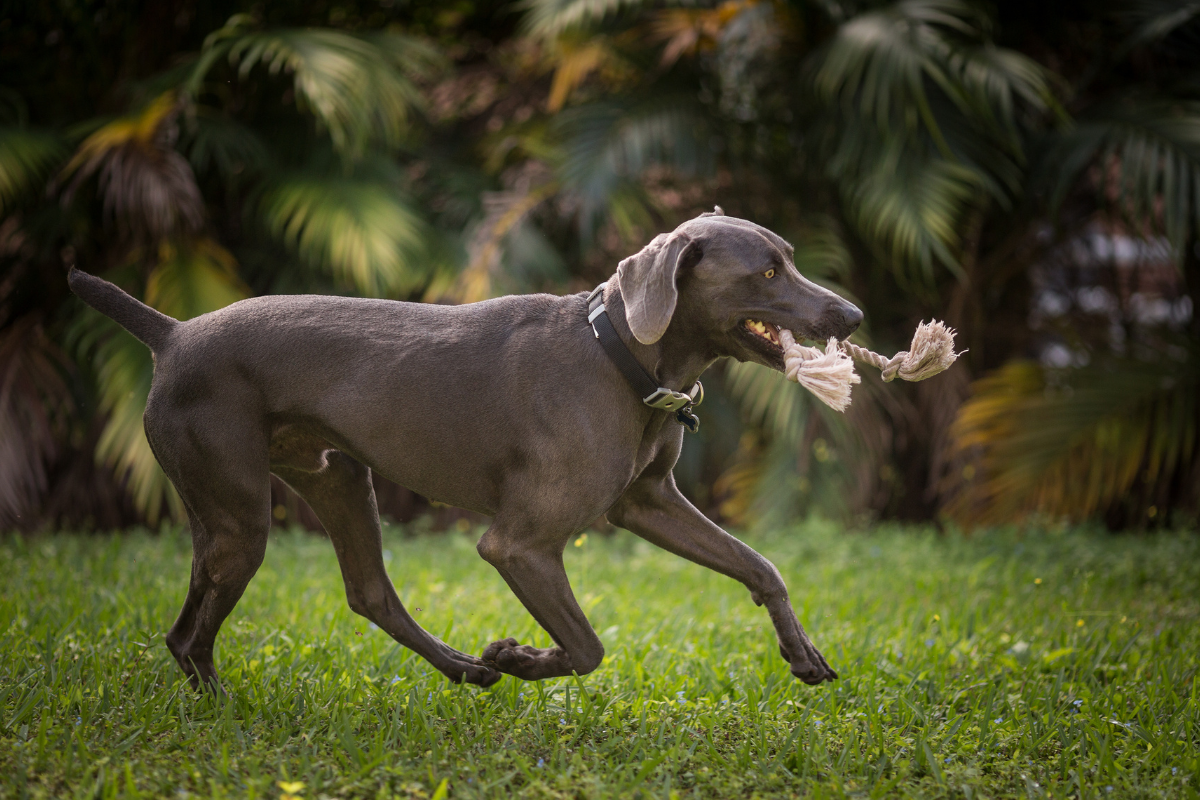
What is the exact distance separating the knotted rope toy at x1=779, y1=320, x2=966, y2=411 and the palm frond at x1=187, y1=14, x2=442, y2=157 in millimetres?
4260

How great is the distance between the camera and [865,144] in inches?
267

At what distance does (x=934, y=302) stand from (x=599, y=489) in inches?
202

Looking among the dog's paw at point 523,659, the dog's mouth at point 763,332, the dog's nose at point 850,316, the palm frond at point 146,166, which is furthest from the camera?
the palm frond at point 146,166

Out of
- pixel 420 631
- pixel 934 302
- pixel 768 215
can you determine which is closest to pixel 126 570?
pixel 420 631

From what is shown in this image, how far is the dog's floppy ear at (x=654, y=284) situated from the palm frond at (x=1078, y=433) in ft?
15.6

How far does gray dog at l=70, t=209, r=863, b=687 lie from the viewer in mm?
2787

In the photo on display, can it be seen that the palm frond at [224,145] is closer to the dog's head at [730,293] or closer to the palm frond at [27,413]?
the palm frond at [27,413]

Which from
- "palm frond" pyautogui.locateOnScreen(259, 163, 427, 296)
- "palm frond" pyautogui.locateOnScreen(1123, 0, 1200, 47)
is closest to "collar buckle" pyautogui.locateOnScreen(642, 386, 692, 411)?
"palm frond" pyautogui.locateOnScreen(259, 163, 427, 296)

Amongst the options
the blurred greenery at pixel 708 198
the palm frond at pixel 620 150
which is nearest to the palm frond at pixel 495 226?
the blurred greenery at pixel 708 198

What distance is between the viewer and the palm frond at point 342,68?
20.0 ft

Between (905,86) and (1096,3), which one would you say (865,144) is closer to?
(905,86)

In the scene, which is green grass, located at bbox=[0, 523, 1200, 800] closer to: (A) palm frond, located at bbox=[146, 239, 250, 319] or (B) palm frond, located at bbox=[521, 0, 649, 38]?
(A) palm frond, located at bbox=[146, 239, 250, 319]

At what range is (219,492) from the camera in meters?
2.93

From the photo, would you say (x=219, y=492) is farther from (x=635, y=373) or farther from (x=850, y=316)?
(x=850, y=316)
